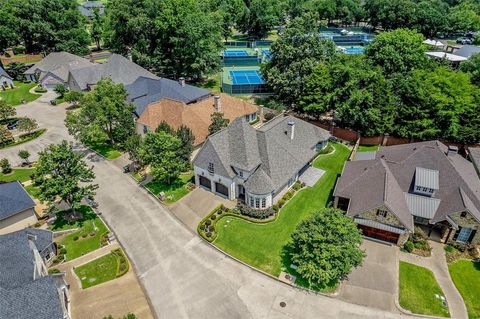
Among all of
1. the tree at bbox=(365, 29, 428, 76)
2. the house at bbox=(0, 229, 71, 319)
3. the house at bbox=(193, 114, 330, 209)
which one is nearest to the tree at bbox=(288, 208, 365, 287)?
the house at bbox=(193, 114, 330, 209)

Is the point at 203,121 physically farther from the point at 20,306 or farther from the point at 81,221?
the point at 20,306

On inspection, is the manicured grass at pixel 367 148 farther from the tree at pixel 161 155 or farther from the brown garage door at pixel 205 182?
the tree at pixel 161 155

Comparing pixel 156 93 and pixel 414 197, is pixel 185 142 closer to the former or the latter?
pixel 156 93

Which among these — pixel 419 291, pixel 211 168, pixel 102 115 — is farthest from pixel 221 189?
pixel 419 291

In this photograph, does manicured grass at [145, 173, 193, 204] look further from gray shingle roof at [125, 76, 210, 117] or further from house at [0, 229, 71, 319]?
gray shingle roof at [125, 76, 210, 117]

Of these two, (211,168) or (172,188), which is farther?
(172,188)

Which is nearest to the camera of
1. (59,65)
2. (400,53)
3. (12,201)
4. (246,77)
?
(12,201)

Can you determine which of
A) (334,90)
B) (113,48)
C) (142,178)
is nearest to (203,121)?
(142,178)
